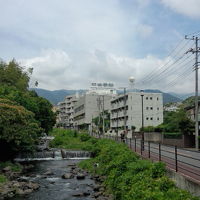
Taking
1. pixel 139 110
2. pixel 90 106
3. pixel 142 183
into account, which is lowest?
pixel 142 183

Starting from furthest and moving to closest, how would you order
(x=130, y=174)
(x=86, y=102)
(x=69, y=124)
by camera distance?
(x=69, y=124)
(x=86, y=102)
(x=130, y=174)

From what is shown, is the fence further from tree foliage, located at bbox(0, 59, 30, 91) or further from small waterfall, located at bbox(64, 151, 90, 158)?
tree foliage, located at bbox(0, 59, 30, 91)

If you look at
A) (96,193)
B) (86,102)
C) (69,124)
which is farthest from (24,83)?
(69,124)

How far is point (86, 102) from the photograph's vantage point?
354ft

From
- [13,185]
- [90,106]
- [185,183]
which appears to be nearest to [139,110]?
[90,106]

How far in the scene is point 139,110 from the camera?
78.8m

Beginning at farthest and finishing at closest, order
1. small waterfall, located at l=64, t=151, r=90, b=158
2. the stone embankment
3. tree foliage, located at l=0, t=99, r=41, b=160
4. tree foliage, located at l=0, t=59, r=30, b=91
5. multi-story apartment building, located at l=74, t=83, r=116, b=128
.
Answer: multi-story apartment building, located at l=74, t=83, r=116, b=128 → tree foliage, located at l=0, t=59, r=30, b=91 → small waterfall, located at l=64, t=151, r=90, b=158 → tree foliage, located at l=0, t=99, r=41, b=160 → the stone embankment

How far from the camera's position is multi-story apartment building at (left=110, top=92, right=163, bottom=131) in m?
78.2

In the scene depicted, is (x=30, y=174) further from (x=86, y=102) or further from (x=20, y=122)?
(x=86, y=102)

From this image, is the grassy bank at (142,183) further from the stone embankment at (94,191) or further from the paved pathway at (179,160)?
the paved pathway at (179,160)

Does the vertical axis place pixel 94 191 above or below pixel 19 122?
below

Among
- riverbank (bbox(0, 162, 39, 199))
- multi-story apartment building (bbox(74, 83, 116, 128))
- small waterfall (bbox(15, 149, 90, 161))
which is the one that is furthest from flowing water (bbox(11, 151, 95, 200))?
multi-story apartment building (bbox(74, 83, 116, 128))

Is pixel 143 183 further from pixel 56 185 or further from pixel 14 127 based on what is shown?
pixel 14 127

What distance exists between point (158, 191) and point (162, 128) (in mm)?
47572
